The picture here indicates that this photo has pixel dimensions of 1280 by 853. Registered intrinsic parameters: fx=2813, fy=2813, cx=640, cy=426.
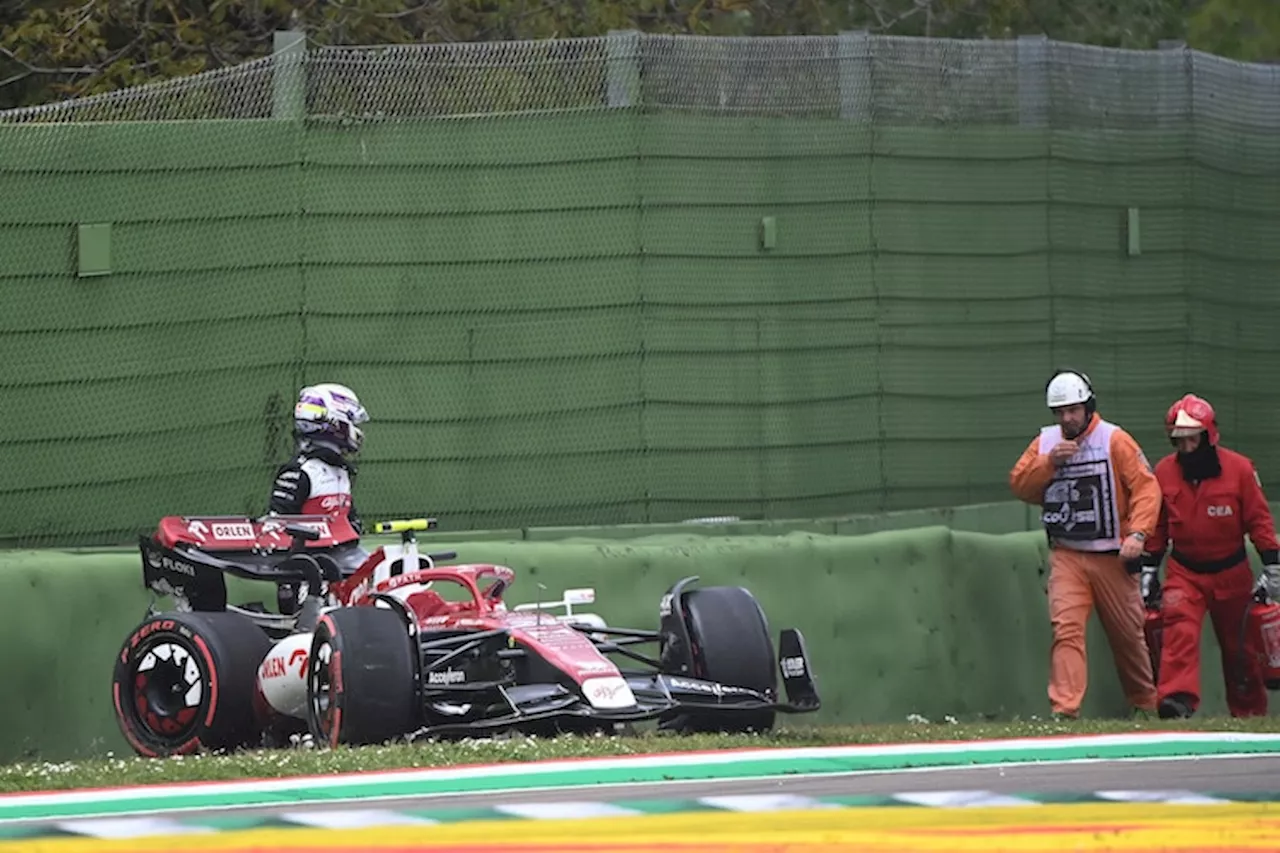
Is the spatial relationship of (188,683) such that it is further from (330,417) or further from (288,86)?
(288,86)

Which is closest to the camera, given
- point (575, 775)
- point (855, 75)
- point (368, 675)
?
point (575, 775)

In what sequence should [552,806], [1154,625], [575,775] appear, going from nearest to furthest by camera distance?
[552,806] → [575,775] → [1154,625]

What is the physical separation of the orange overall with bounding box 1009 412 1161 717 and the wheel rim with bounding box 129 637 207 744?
4432mm

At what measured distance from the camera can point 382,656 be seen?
11.2 meters

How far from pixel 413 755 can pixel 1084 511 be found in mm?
4695

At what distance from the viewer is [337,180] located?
13797mm

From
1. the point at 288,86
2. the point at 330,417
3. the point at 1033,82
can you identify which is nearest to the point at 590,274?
the point at 288,86

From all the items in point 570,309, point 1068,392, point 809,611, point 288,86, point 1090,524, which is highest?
point 288,86

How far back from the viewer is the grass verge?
10414 mm

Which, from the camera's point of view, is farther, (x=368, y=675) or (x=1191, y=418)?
(x=1191, y=418)

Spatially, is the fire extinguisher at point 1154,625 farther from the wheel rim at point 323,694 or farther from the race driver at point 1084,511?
the wheel rim at point 323,694

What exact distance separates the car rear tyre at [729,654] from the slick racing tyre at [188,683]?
186cm

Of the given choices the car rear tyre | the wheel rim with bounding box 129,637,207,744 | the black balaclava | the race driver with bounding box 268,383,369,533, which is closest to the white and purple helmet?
the race driver with bounding box 268,383,369,533

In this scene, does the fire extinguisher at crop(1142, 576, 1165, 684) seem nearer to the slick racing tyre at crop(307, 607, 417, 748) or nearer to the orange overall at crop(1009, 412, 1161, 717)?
the orange overall at crop(1009, 412, 1161, 717)
